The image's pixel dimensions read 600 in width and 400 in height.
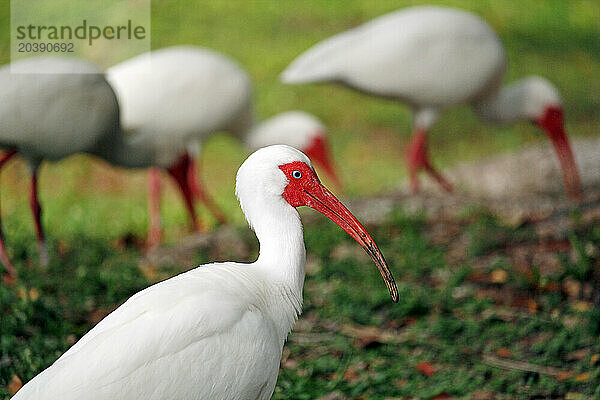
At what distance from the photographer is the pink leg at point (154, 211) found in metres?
5.88

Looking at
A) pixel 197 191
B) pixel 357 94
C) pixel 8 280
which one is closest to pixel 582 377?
pixel 8 280

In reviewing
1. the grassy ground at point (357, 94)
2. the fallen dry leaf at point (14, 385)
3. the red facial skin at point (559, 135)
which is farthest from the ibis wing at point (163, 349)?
the grassy ground at point (357, 94)

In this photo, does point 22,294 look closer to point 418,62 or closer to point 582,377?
point 582,377

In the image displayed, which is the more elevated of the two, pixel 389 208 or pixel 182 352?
pixel 182 352

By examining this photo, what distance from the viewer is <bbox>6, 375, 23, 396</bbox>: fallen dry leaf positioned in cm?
302

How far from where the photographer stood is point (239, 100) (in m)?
6.10

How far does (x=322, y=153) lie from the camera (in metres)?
6.56

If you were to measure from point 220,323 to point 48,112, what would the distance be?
2.70m

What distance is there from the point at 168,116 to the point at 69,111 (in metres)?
1.12

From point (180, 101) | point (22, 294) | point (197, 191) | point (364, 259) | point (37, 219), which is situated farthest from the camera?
point (197, 191)

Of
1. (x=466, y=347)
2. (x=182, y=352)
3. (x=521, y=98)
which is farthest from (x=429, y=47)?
(x=182, y=352)

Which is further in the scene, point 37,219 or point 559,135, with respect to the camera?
point 559,135

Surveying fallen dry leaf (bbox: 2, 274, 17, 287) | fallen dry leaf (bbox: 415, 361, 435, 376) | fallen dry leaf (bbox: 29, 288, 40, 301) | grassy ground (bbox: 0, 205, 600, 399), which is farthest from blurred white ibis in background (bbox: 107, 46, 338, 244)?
fallen dry leaf (bbox: 415, 361, 435, 376)

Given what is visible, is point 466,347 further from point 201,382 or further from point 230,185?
point 230,185
